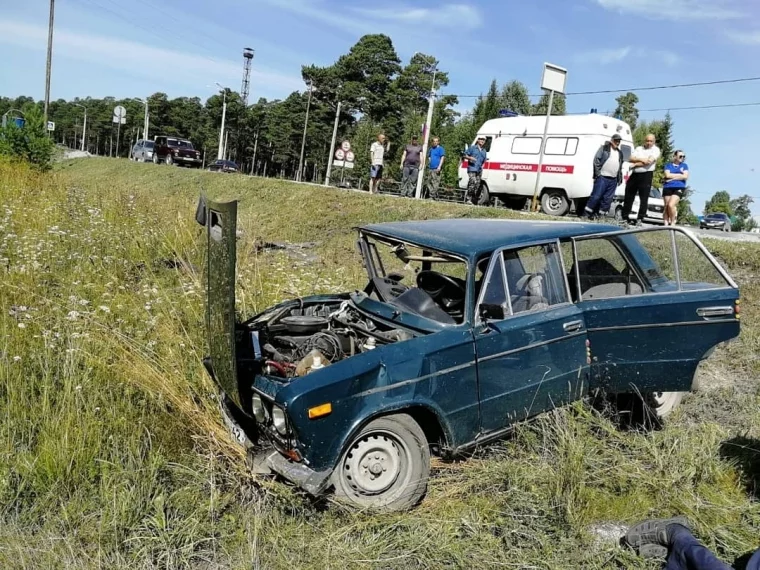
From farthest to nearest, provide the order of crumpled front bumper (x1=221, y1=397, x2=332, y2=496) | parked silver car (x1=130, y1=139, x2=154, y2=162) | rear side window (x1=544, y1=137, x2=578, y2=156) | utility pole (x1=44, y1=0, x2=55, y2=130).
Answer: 1. parked silver car (x1=130, y1=139, x2=154, y2=162)
2. utility pole (x1=44, y1=0, x2=55, y2=130)
3. rear side window (x1=544, y1=137, x2=578, y2=156)
4. crumpled front bumper (x1=221, y1=397, x2=332, y2=496)

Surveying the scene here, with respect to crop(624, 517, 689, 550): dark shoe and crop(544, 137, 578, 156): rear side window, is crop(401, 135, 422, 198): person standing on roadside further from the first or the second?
crop(624, 517, 689, 550): dark shoe

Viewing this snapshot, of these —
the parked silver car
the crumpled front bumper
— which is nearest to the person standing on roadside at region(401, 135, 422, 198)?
the crumpled front bumper

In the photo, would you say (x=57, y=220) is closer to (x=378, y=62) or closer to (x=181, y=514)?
(x=181, y=514)

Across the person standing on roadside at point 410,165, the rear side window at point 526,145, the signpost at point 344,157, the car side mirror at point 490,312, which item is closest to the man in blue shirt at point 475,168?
the rear side window at point 526,145

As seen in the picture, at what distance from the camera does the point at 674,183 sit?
10.8 meters

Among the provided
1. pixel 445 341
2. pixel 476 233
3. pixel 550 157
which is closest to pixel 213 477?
pixel 445 341

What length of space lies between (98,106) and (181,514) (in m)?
122

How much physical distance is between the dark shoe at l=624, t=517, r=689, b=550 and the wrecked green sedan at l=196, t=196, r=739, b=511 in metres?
1.00

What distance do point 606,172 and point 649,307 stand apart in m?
7.36

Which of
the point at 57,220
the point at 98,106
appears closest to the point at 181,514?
the point at 57,220

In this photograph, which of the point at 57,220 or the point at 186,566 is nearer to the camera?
the point at 186,566

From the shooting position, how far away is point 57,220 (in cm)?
859

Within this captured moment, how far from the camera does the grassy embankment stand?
10.1 feet

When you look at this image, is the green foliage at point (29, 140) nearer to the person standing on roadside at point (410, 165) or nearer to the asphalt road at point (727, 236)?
the person standing on roadside at point (410, 165)
